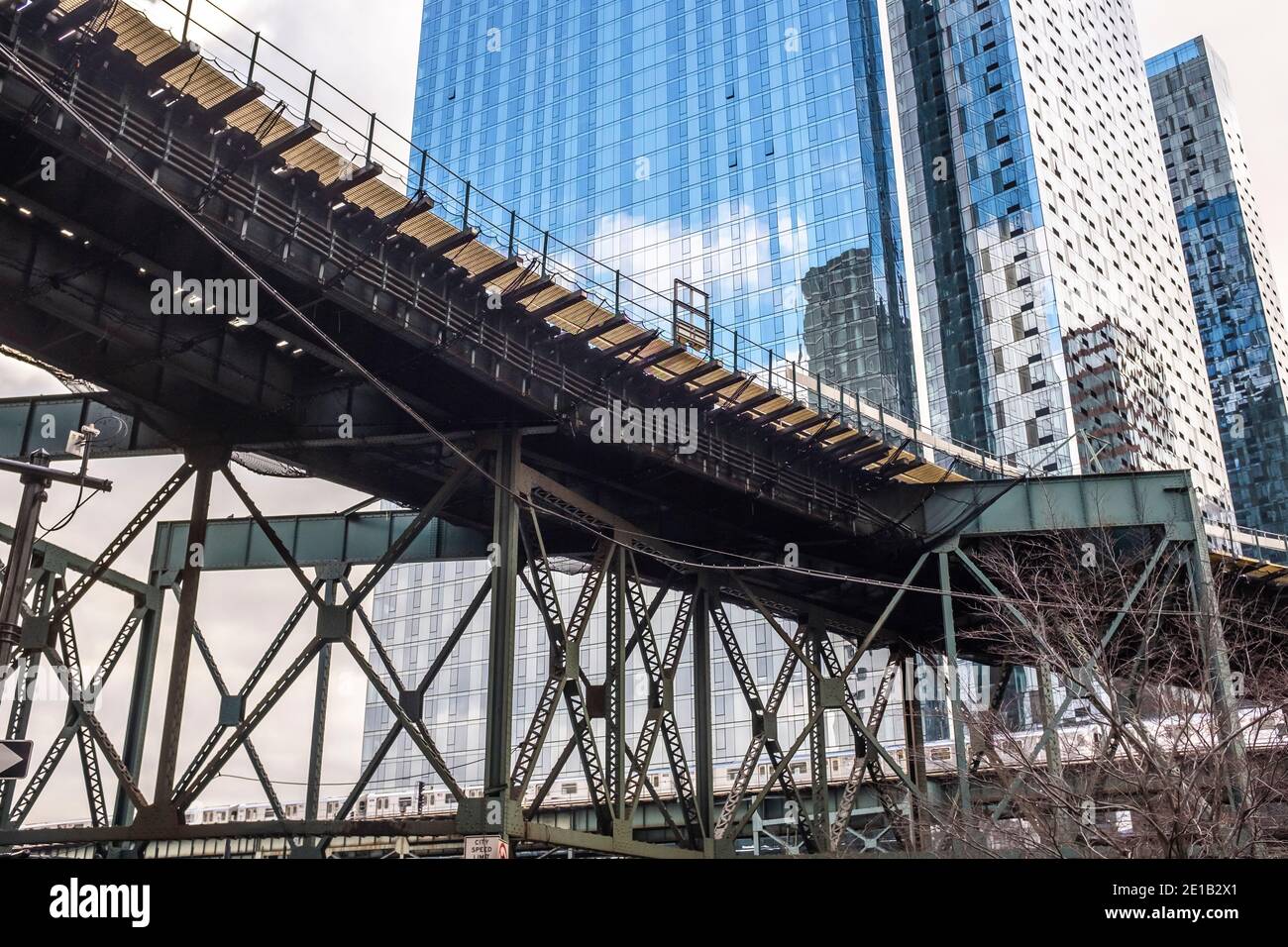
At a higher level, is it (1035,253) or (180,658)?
(1035,253)

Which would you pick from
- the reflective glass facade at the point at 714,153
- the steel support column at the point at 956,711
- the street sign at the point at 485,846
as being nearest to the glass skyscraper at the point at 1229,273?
the reflective glass facade at the point at 714,153

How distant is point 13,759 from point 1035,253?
99294 mm

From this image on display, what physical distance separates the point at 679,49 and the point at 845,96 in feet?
72.4

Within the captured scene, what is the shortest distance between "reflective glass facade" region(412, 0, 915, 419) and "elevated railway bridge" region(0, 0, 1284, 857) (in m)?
59.1

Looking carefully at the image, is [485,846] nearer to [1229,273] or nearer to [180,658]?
[180,658]

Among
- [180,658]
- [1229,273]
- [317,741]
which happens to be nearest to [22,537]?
[180,658]

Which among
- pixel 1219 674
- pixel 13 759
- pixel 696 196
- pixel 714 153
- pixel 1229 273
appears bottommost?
pixel 13 759

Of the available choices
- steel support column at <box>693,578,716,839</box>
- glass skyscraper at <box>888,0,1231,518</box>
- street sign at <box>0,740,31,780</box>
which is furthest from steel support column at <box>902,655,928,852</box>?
glass skyscraper at <box>888,0,1231,518</box>

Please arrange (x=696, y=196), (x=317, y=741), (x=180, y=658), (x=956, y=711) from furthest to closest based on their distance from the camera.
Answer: (x=696, y=196), (x=317, y=741), (x=956, y=711), (x=180, y=658)

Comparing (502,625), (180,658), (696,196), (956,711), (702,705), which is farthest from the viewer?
(696,196)

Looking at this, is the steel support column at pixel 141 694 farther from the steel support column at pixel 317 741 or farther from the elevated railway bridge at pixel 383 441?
the steel support column at pixel 317 741

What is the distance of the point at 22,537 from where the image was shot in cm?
1266

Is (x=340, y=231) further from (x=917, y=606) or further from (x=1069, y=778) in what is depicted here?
(x=917, y=606)
